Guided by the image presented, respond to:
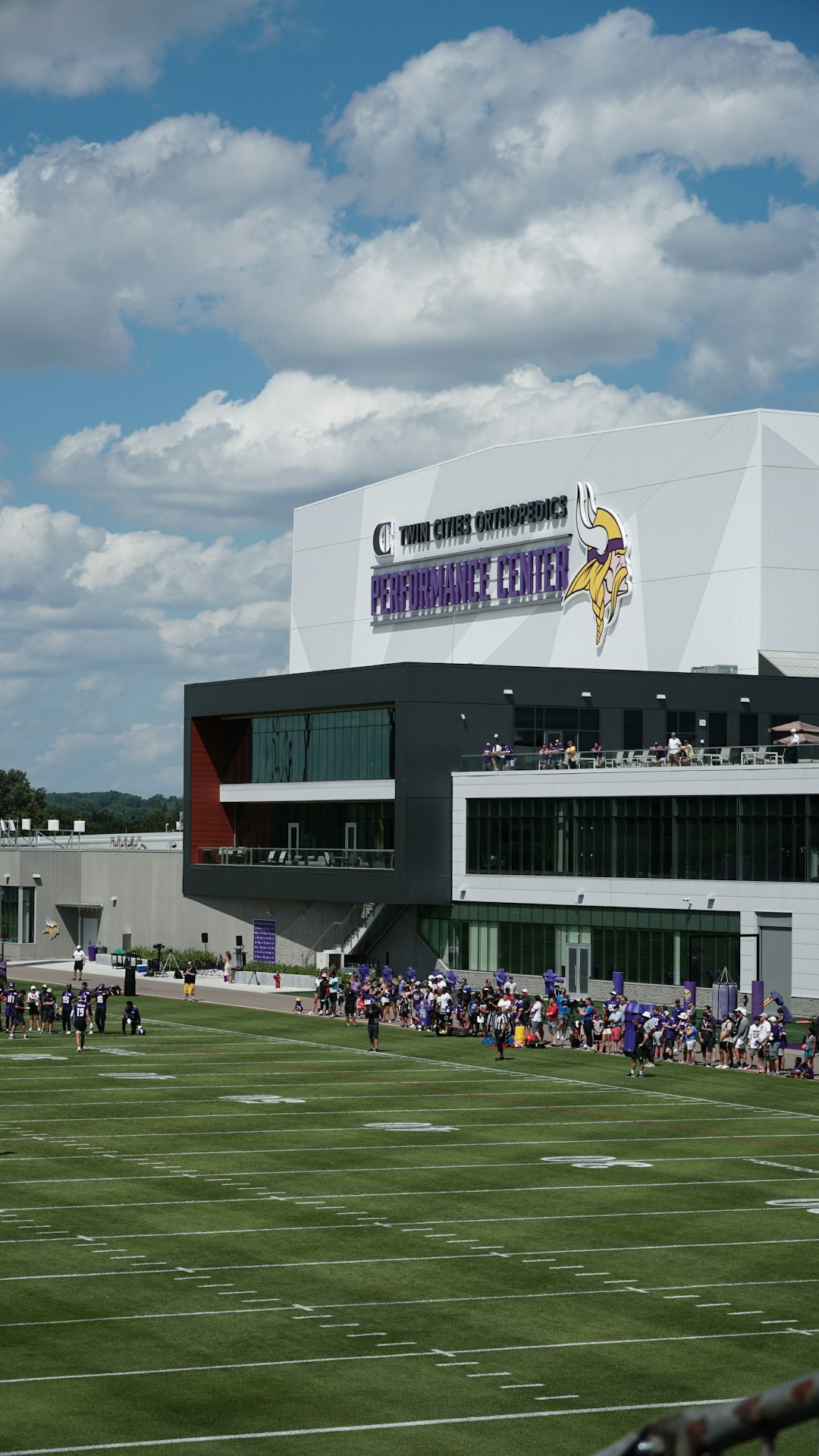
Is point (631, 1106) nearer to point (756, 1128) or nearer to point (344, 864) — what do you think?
point (756, 1128)

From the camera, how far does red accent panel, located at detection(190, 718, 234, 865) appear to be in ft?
298

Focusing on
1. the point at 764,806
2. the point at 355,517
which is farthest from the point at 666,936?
the point at 355,517

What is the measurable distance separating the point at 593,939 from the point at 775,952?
395 inches

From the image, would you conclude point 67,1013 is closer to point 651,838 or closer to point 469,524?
point 651,838

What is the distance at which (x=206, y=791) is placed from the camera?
299ft

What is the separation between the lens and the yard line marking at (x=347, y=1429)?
51.4ft

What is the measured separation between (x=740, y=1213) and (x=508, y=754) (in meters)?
47.2

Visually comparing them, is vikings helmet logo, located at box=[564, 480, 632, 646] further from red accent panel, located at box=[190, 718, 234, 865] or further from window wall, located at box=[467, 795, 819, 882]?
red accent panel, located at box=[190, 718, 234, 865]

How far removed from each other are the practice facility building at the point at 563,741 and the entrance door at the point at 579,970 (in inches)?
4.6

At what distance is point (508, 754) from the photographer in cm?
7425

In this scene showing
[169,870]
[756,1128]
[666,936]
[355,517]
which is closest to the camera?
[756,1128]

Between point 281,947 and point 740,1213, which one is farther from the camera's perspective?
point 281,947

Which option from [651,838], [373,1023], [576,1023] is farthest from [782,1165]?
[651,838]

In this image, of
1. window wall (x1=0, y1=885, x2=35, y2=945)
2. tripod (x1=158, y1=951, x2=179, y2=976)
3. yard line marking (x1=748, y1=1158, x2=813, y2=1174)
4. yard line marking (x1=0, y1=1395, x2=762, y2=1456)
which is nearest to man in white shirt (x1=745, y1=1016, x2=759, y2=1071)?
yard line marking (x1=748, y1=1158, x2=813, y2=1174)
